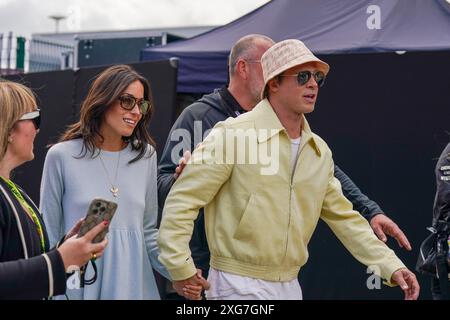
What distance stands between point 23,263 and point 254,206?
1.26m

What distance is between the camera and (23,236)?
2809mm

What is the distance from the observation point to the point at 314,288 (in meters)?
7.32

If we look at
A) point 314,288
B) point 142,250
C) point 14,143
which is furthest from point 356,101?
point 14,143

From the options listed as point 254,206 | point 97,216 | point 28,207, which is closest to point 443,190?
point 254,206

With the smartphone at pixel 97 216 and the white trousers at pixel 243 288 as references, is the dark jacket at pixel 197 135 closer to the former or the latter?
the white trousers at pixel 243 288

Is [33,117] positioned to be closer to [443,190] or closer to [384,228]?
[384,228]

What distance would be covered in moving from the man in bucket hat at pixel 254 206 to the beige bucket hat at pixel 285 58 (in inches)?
1.5

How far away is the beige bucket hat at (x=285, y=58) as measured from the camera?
397cm

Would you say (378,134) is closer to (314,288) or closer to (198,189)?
(314,288)

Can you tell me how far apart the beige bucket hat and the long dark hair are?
2.16ft

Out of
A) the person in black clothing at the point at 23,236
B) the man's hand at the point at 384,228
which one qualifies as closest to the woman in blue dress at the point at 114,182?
the person in black clothing at the point at 23,236

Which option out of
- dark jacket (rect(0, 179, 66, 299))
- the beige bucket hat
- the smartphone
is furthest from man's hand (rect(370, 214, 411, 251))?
dark jacket (rect(0, 179, 66, 299))

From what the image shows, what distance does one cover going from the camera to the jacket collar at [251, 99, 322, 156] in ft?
12.5

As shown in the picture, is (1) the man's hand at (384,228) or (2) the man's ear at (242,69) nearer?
(1) the man's hand at (384,228)
